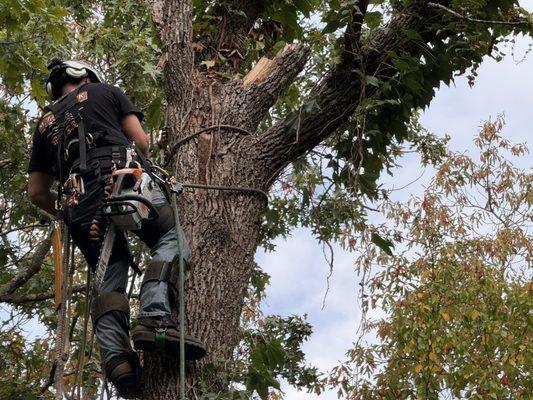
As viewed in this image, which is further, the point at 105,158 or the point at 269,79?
the point at 269,79

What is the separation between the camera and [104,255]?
383 centimetres

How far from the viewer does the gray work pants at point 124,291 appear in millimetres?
3717

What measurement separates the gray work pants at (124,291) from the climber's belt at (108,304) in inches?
0.7

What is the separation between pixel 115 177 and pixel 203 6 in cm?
177

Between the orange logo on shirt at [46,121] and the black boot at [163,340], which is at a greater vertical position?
the orange logo on shirt at [46,121]

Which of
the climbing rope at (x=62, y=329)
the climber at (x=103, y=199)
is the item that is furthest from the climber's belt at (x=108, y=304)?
the climbing rope at (x=62, y=329)

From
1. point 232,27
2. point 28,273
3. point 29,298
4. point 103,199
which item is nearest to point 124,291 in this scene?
point 103,199

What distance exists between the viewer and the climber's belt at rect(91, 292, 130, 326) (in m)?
3.85

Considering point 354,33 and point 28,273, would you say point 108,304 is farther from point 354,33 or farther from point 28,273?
point 28,273

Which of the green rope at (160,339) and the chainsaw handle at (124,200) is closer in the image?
the green rope at (160,339)

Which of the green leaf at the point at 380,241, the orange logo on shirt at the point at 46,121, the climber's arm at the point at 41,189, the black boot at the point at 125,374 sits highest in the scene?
the orange logo on shirt at the point at 46,121

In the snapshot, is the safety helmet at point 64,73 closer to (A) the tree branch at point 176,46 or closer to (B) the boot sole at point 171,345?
(A) the tree branch at point 176,46

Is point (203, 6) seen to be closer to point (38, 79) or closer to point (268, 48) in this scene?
point (268, 48)

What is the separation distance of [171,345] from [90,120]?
123cm
